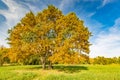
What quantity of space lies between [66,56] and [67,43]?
226cm

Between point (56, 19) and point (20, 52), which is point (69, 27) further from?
point (20, 52)

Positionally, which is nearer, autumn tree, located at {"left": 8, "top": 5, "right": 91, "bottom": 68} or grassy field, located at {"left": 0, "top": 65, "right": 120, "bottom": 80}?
grassy field, located at {"left": 0, "top": 65, "right": 120, "bottom": 80}

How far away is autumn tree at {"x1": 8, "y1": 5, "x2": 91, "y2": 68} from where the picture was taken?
38375 mm

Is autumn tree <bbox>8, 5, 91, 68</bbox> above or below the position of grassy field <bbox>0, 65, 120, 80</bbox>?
above

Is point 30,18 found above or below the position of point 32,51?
above

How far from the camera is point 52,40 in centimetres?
4081

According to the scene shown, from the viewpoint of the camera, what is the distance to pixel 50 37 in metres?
41.9

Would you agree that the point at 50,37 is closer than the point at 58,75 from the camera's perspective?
No

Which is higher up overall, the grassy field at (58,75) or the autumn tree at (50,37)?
the autumn tree at (50,37)

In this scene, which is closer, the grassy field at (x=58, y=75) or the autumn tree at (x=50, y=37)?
the grassy field at (x=58, y=75)

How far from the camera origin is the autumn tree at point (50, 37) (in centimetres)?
3838

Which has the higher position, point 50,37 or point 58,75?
point 50,37

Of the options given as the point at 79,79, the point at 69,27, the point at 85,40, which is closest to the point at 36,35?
the point at 69,27

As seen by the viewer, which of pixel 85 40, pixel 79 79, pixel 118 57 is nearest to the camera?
pixel 79 79
